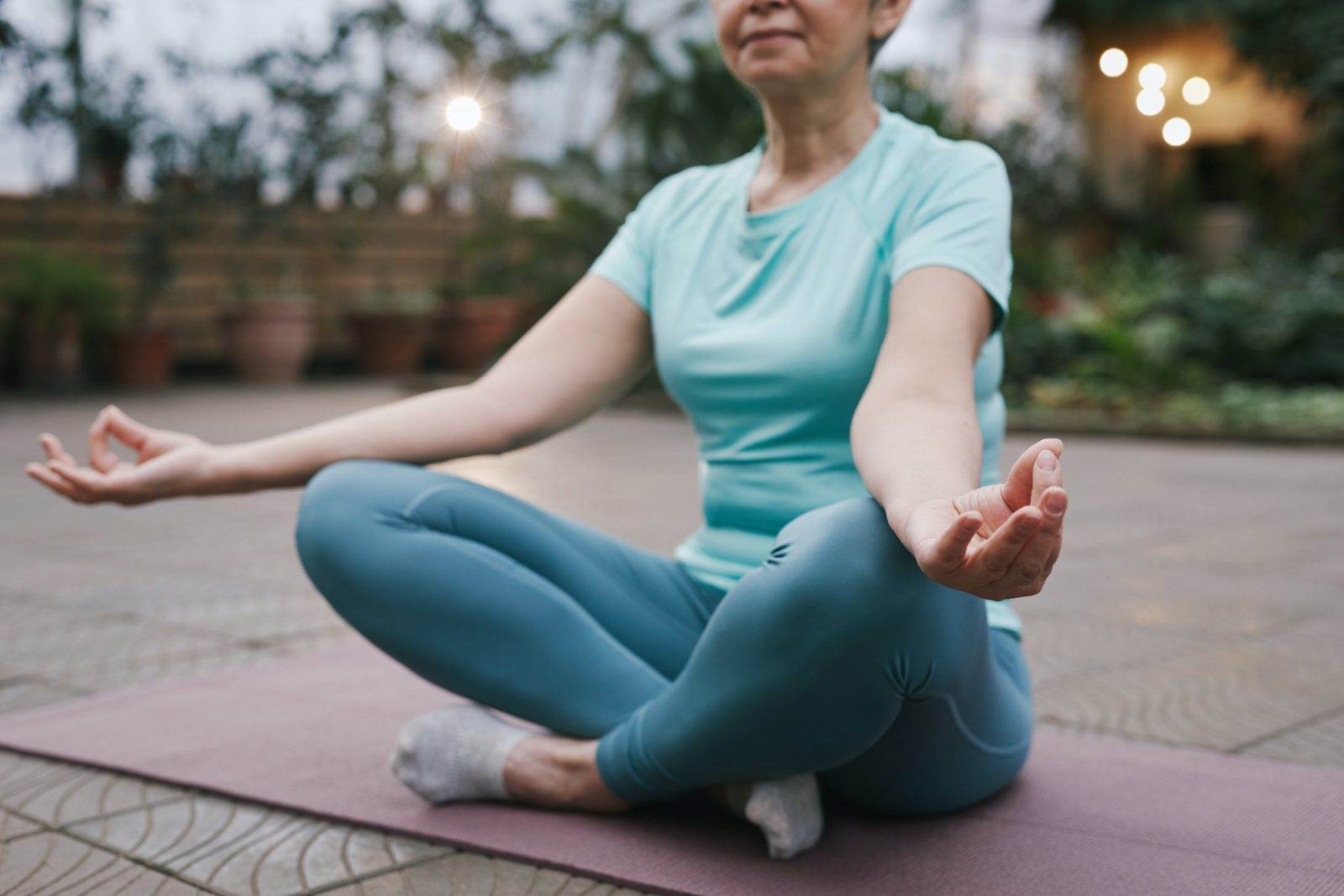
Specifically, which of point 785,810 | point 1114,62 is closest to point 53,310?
point 785,810

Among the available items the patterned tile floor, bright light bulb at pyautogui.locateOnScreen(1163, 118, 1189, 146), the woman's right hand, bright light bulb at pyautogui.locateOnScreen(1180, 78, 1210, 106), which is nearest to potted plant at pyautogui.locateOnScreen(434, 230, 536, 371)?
bright light bulb at pyautogui.locateOnScreen(1163, 118, 1189, 146)

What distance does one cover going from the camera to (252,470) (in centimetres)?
185

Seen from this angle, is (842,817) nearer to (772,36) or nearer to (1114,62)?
(772,36)

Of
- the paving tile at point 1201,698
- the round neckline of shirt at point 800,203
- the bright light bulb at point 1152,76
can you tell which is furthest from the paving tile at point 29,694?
the bright light bulb at point 1152,76

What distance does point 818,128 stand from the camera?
6.28ft

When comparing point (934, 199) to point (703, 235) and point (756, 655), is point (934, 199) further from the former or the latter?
point (756, 655)

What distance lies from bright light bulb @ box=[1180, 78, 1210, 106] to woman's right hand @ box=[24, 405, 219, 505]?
49.9 ft

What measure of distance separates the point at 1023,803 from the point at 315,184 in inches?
453

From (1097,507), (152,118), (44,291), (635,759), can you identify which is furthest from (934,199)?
(152,118)

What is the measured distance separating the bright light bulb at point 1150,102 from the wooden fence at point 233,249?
7334 mm

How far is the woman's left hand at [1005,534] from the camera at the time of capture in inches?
42.4

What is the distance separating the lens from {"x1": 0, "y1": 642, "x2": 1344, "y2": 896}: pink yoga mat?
1.63 metres

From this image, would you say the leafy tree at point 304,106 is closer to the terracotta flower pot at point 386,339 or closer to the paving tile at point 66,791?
the terracotta flower pot at point 386,339

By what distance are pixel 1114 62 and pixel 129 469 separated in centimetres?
1569
